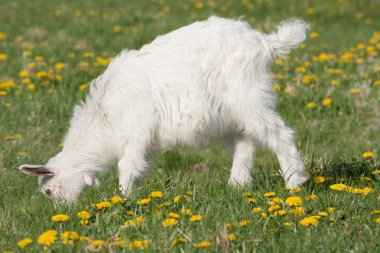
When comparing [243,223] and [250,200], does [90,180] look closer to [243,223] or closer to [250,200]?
[250,200]

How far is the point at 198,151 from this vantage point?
25.0 ft

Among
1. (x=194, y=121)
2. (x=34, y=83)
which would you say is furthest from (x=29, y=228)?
(x=34, y=83)

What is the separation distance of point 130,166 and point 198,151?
2081 mm

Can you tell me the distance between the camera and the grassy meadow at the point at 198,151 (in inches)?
163

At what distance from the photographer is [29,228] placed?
454 cm

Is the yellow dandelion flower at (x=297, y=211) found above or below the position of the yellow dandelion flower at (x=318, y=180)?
above

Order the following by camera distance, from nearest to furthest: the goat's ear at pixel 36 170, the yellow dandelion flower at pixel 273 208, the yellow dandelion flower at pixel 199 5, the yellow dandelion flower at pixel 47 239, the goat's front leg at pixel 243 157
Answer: the yellow dandelion flower at pixel 47 239 → the yellow dandelion flower at pixel 273 208 → the goat's ear at pixel 36 170 → the goat's front leg at pixel 243 157 → the yellow dandelion flower at pixel 199 5

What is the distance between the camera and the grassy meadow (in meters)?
4.14

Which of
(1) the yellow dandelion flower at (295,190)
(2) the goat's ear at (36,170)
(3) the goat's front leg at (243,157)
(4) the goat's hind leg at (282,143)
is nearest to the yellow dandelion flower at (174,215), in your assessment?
(1) the yellow dandelion flower at (295,190)

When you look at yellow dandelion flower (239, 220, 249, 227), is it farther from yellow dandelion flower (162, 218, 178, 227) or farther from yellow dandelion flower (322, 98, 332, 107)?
yellow dandelion flower (322, 98, 332, 107)

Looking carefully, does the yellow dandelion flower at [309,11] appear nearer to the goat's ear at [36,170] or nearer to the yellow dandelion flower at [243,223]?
the goat's ear at [36,170]

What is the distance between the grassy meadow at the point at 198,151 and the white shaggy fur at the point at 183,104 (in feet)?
0.83

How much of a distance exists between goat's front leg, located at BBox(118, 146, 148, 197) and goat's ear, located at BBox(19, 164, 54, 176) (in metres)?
0.62

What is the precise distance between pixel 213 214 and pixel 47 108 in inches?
163
